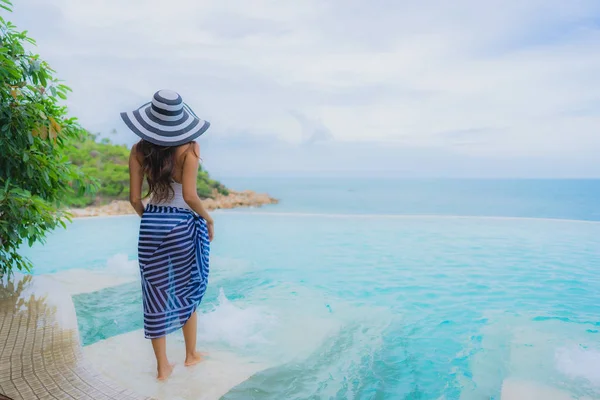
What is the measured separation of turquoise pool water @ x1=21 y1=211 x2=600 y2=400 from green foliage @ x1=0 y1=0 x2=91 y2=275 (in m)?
0.87

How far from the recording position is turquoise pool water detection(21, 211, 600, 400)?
8.93 feet

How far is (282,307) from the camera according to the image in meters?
3.98

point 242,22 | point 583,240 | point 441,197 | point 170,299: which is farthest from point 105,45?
point 441,197

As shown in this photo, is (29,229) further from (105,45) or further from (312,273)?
(105,45)

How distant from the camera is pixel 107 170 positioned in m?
15.7

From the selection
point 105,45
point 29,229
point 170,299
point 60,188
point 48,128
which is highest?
point 105,45

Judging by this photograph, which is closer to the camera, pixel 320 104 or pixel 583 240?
pixel 583 240

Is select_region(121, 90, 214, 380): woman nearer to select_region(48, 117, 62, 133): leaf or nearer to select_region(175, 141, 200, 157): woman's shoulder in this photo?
select_region(175, 141, 200, 157): woman's shoulder

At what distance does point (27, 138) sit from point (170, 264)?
1.60 m

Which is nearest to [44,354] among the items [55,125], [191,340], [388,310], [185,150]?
[191,340]

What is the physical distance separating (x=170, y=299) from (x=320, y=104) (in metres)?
25.3

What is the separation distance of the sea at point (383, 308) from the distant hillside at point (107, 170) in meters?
6.64

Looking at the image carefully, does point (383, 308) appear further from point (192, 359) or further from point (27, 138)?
point (27, 138)

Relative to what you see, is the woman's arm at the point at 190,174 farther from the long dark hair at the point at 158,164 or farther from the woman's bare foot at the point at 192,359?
the woman's bare foot at the point at 192,359
